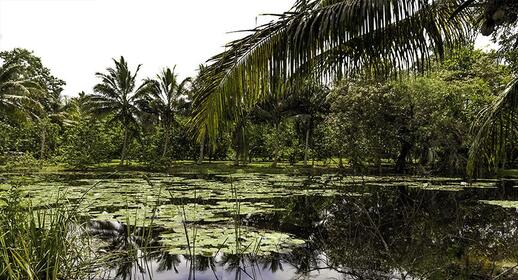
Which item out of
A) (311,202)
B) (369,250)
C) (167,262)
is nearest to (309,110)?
(311,202)

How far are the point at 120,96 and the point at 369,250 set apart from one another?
23.6 m

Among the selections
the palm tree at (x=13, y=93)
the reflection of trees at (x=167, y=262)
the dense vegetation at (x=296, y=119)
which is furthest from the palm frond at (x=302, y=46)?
the palm tree at (x=13, y=93)

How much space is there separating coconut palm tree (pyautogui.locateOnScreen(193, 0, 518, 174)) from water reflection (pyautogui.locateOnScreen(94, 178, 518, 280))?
1182mm

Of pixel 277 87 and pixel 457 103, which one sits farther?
pixel 457 103

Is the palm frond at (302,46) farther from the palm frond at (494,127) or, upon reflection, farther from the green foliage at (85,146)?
the green foliage at (85,146)

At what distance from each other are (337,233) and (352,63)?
13.0 feet

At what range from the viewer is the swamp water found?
4.27m

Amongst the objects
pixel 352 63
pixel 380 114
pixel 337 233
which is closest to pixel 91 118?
pixel 380 114

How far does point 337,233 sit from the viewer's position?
6680 mm

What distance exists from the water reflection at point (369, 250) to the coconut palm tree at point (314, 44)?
3.88ft

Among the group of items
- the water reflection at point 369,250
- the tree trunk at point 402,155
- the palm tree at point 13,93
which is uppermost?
the palm tree at point 13,93

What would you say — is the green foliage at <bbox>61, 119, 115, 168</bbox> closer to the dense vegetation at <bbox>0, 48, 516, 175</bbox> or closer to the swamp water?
the dense vegetation at <bbox>0, 48, 516, 175</bbox>

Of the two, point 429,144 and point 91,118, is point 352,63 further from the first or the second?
point 91,118

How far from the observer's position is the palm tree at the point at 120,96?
25516 millimetres
